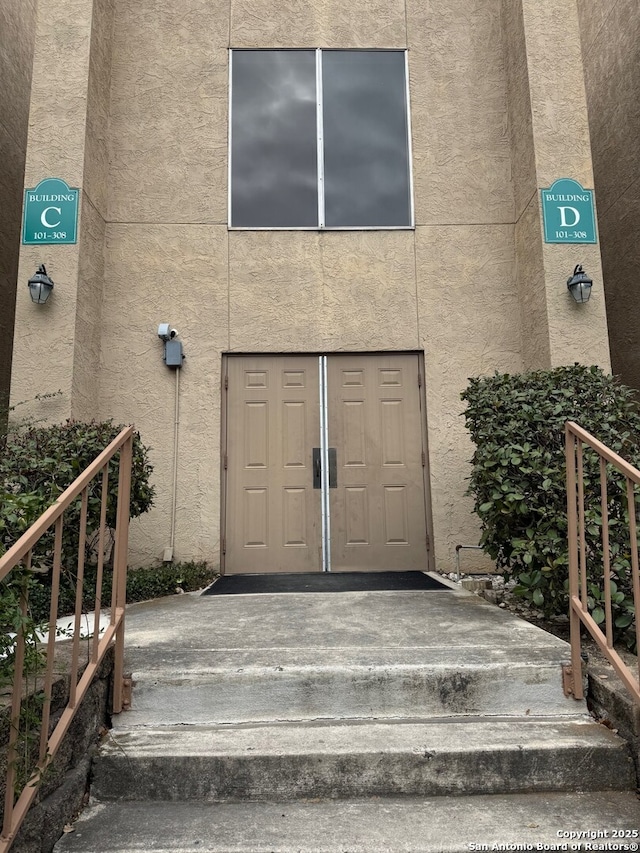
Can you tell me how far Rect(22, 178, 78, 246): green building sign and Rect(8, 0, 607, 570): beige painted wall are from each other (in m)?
0.15

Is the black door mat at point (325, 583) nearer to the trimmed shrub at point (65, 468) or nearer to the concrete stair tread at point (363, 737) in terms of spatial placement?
the trimmed shrub at point (65, 468)

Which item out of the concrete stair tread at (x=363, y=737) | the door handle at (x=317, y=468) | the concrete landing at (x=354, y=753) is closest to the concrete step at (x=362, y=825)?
the concrete landing at (x=354, y=753)

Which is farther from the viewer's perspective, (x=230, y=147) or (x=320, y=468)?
(x=230, y=147)

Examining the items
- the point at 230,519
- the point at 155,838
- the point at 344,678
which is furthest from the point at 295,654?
the point at 230,519

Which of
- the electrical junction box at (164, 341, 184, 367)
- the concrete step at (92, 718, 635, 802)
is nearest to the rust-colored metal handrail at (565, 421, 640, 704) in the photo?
the concrete step at (92, 718, 635, 802)

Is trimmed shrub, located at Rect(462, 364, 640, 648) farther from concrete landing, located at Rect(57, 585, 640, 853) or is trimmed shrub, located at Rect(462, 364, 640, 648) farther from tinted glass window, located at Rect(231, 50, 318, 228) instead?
tinted glass window, located at Rect(231, 50, 318, 228)

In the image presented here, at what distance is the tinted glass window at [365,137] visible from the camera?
592cm

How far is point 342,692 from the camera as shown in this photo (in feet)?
8.16

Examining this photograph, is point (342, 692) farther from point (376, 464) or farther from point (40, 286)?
point (40, 286)

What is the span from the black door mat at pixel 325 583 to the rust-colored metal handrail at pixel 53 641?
1974 millimetres

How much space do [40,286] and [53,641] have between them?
12.6ft

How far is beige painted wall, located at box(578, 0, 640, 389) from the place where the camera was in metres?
6.95

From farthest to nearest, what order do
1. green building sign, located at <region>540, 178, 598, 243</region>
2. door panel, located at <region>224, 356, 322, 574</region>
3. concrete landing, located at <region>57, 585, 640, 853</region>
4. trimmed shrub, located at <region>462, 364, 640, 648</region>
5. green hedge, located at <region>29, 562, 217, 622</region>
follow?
door panel, located at <region>224, 356, 322, 574</region> → green building sign, located at <region>540, 178, 598, 243</region> → green hedge, located at <region>29, 562, 217, 622</region> → trimmed shrub, located at <region>462, 364, 640, 648</region> → concrete landing, located at <region>57, 585, 640, 853</region>

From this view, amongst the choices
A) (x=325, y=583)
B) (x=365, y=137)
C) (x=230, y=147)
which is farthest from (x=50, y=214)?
(x=325, y=583)
